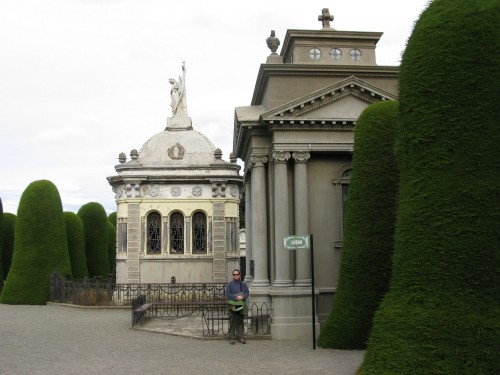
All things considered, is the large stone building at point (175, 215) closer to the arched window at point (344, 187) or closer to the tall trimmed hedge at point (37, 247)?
the tall trimmed hedge at point (37, 247)

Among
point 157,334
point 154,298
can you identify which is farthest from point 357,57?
point 154,298

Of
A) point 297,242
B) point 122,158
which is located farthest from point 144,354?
point 122,158

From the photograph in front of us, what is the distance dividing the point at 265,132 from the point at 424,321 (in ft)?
31.5

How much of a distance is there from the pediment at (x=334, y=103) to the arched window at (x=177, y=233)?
45.2 ft

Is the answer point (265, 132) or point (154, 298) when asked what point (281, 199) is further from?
point (154, 298)

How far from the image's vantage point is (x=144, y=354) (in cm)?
1280

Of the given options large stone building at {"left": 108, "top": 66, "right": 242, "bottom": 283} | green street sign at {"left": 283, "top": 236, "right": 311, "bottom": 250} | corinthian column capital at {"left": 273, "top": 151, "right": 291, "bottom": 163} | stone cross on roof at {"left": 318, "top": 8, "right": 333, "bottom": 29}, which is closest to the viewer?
green street sign at {"left": 283, "top": 236, "right": 311, "bottom": 250}

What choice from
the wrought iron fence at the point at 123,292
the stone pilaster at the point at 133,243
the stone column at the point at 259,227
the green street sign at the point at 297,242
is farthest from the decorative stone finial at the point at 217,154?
the green street sign at the point at 297,242

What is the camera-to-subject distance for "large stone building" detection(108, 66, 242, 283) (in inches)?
1091

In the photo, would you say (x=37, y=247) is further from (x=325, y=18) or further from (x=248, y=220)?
(x=325, y=18)

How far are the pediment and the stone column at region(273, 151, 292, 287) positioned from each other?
1.10 m

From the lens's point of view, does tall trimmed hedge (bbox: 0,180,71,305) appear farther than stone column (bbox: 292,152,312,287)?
Yes

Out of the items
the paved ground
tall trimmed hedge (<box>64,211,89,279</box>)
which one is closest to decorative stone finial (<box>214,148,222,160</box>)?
tall trimmed hedge (<box>64,211,89,279</box>)

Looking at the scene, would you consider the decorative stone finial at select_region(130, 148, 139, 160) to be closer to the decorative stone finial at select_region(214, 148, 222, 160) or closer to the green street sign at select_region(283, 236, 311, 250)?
the decorative stone finial at select_region(214, 148, 222, 160)
